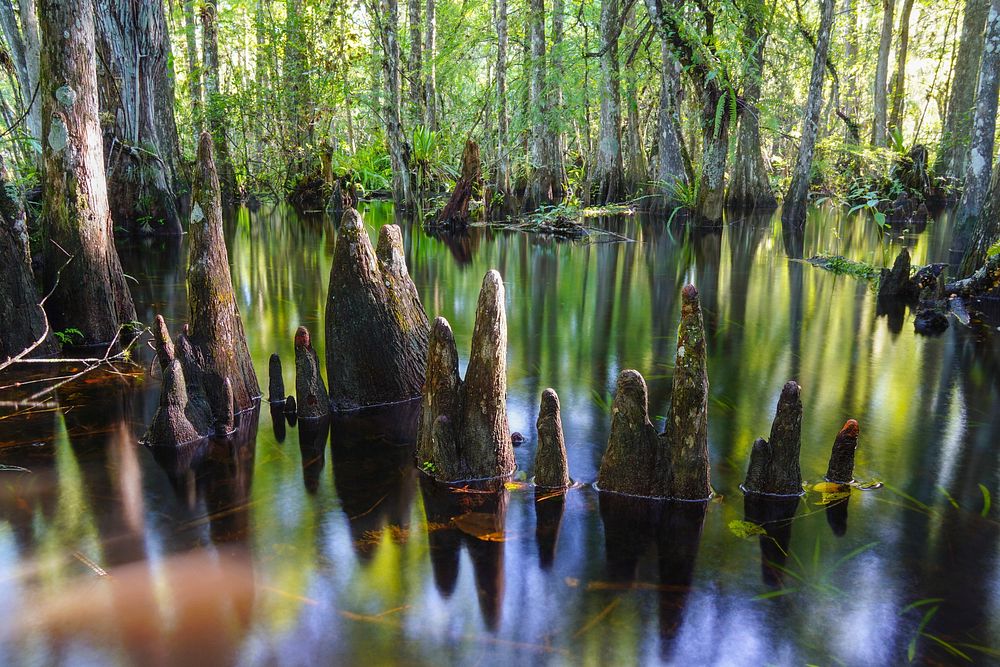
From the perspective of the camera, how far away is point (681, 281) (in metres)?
13.0

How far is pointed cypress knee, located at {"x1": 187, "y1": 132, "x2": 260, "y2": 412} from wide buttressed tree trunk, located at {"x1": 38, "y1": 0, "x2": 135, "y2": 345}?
7.69 ft

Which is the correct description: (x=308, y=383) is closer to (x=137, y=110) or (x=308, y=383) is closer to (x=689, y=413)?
(x=689, y=413)

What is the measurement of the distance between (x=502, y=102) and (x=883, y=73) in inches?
630

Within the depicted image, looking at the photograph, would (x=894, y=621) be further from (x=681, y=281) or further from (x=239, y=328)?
(x=681, y=281)

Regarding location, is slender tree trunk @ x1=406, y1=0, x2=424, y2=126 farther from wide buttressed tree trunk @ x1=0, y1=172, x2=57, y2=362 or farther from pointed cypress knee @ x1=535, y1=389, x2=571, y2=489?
pointed cypress knee @ x1=535, y1=389, x2=571, y2=489

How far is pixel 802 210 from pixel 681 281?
800 cm

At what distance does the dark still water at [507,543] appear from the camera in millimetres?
3482

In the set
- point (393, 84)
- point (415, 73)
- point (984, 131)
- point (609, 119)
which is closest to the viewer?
point (984, 131)

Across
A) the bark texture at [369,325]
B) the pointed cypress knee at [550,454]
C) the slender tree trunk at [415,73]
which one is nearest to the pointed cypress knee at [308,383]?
the bark texture at [369,325]

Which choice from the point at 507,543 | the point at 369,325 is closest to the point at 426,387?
the point at 507,543

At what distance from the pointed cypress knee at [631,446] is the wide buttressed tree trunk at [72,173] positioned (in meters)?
5.76

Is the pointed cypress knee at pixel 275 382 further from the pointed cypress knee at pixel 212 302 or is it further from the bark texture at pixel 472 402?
the bark texture at pixel 472 402

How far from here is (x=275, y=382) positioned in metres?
6.32

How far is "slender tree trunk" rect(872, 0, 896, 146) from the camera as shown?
92.2 feet
